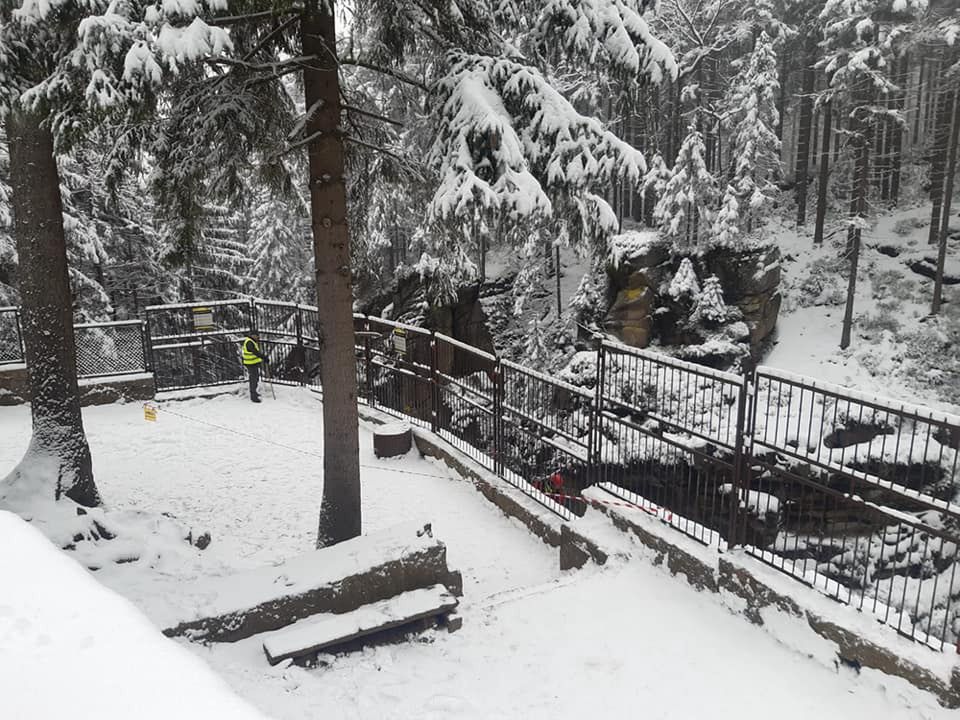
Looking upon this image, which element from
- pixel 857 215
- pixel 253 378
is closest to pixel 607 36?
pixel 253 378

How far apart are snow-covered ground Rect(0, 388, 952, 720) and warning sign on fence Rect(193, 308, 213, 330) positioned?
4.80 metres

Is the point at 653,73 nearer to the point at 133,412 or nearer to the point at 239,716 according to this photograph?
the point at 239,716

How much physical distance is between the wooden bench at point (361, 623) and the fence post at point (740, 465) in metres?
2.68

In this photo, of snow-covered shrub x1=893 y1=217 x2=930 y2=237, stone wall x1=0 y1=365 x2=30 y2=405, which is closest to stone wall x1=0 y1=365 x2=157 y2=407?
stone wall x1=0 y1=365 x2=30 y2=405

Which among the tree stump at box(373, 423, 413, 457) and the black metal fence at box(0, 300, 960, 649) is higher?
the black metal fence at box(0, 300, 960, 649)

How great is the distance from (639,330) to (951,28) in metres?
14.7

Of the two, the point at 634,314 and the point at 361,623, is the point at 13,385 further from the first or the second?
the point at 634,314

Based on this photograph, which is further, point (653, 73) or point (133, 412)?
point (133, 412)

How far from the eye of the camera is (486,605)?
21.8 feet

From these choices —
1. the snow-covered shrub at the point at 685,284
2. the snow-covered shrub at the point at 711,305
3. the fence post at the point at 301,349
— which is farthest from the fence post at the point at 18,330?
the snow-covered shrub at the point at 711,305

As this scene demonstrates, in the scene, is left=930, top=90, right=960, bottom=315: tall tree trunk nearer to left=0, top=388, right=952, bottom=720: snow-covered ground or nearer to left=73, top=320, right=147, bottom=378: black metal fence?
left=0, top=388, right=952, bottom=720: snow-covered ground

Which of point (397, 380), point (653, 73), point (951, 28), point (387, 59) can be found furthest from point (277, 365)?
point (951, 28)

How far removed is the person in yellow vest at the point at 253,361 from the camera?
1348cm

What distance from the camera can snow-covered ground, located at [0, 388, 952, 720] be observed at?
4961 millimetres
